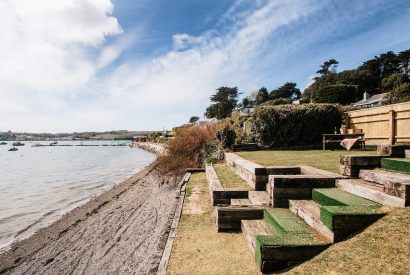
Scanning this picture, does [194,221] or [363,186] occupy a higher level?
[363,186]

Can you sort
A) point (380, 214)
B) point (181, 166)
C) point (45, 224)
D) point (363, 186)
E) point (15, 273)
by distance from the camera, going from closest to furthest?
point (380, 214), point (363, 186), point (15, 273), point (45, 224), point (181, 166)

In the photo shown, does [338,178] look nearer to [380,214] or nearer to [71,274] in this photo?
[380,214]

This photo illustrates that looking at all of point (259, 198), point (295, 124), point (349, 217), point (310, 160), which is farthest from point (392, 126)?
point (349, 217)

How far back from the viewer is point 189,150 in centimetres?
1881

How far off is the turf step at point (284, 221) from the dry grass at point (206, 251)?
71 cm

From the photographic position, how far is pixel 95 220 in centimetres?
1116

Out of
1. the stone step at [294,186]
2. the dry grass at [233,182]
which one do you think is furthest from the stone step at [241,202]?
the dry grass at [233,182]

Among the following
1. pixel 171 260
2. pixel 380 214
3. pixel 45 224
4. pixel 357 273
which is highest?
pixel 380 214

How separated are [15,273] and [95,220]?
394 cm

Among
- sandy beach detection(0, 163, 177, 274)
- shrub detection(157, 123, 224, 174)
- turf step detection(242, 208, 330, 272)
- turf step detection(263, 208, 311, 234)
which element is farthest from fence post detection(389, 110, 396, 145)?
sandy beach detection(0, 163, 177, 274)

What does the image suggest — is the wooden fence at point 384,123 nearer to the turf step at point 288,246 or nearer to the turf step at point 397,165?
the turf step at point 397,165

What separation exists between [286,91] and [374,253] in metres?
85.3

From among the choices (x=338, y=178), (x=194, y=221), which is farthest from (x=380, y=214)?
(x=194, y=221)

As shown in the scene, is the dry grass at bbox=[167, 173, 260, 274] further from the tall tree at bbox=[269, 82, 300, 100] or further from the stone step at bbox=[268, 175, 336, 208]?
the tall tree at bbox=[269, 82, 300, 100]
